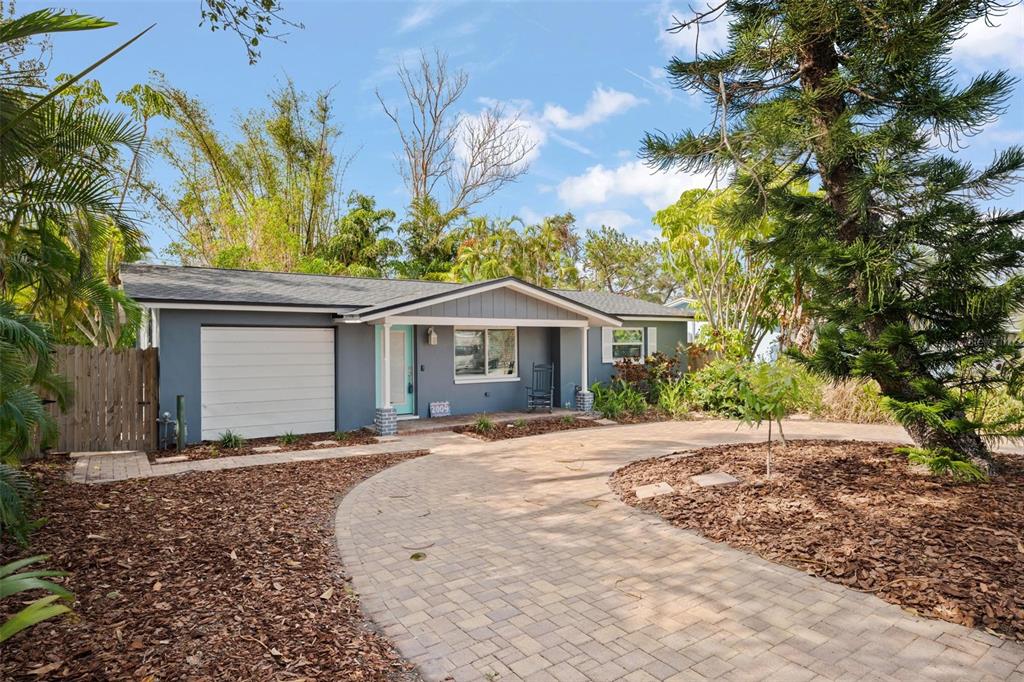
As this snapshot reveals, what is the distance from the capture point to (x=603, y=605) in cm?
367

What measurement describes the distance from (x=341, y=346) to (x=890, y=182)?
922cm

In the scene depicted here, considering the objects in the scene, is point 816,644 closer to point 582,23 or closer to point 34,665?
point 34,665

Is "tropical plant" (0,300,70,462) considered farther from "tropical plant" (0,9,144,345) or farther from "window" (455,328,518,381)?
"window" (455,328,518,381)

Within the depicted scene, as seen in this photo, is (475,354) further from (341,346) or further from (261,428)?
(261,428)

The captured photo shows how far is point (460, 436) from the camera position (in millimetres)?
10617

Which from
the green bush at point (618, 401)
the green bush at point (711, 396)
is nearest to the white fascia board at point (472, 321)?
the green bush at point (618, 401)

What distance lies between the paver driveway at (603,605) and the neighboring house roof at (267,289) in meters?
5.24

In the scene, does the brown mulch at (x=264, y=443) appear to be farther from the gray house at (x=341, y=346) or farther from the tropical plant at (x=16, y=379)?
the tropical plant at (x=16, y=379)

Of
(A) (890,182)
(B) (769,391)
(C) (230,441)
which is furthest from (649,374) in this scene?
(A) (890,182)

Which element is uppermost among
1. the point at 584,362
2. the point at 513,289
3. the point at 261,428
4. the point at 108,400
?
the point at 513,289

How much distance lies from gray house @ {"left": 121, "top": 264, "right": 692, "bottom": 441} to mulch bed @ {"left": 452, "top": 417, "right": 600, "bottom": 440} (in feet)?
4.44

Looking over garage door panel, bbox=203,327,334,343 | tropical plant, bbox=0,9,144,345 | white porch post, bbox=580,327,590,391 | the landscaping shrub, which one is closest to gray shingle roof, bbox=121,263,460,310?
garage door panel, bbox=203,327,334,343

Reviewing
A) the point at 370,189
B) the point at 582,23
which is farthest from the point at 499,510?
the point at 370,189

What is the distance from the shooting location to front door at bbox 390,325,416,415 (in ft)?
40.1
